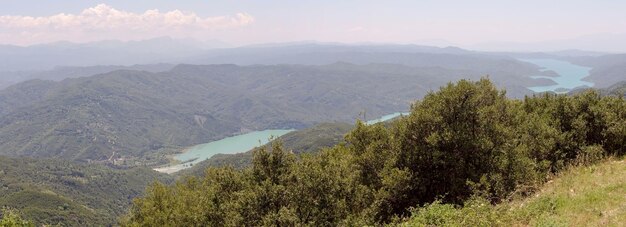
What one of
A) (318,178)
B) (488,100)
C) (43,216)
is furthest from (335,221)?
(43,216)

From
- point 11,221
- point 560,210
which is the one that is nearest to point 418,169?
point 560,210

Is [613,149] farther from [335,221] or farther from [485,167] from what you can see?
[335,221]

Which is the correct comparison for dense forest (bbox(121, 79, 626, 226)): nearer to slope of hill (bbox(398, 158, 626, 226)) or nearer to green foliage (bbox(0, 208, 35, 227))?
slope of hill (bbox(398, 158, 626, 226))

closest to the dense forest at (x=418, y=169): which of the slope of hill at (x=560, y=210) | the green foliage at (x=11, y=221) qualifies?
Answer: the slope of hill at (x=560, y=210)

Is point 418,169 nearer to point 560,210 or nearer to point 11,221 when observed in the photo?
point 560,210

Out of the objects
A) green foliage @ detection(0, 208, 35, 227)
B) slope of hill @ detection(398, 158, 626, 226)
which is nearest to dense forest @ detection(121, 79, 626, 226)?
slope of hill @ detection(398, 158, 626, 226)
